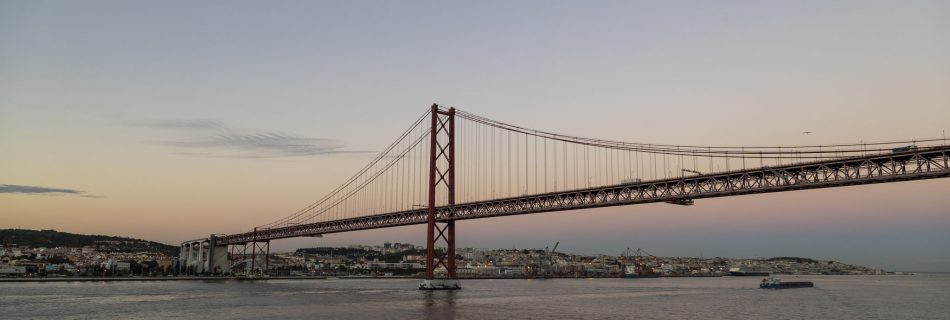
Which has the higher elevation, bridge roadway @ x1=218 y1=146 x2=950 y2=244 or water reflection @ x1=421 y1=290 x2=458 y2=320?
bridge roadway @ x1=218 y1=146 x2=950 y2=244

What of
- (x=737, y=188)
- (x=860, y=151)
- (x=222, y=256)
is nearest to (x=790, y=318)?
(x=737, y=188)

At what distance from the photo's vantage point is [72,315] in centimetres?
3994

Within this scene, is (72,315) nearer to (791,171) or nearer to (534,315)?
(534,315)

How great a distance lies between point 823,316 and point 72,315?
48.7 metres

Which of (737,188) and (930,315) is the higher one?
(737,188)

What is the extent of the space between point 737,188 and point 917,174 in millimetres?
10695

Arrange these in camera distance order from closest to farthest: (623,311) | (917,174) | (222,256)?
1. (917,174)
2. (623,311)
3. (222,256)

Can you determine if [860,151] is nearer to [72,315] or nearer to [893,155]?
[893,155]

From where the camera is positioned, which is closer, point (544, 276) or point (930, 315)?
point (930, 315)

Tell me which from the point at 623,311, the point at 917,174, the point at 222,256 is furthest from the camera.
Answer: the point at 222,256

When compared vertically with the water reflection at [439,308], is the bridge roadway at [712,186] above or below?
above

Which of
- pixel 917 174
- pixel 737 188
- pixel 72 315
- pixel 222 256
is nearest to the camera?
pixel 917 174

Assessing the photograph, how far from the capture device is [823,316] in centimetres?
4644

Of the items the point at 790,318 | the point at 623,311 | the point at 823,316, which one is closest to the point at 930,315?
the point at 823,316
